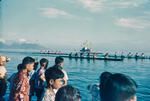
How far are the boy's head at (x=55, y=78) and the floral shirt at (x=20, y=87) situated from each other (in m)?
2.21

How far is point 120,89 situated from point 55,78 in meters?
2.68

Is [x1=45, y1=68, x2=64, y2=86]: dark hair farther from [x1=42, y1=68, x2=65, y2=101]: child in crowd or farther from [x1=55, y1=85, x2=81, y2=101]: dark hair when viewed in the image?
[x1=55, y1=85, x2=81, y2=101]: dark hair

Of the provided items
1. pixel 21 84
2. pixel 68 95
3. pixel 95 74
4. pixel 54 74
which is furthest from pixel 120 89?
pixel 95 74

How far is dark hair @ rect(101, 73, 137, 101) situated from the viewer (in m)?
2.67

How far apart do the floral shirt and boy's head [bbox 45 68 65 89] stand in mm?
2212

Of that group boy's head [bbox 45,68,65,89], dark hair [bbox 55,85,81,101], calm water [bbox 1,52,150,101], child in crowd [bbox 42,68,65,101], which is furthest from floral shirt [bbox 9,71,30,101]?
calm water [bbox 1,52,150,101]

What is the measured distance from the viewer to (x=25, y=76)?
7504mm

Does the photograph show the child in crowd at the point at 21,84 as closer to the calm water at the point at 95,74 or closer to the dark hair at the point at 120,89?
the dark hair at the point at 120,89

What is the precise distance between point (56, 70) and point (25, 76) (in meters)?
Answer: 2.36

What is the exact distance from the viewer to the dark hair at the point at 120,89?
8.75ft

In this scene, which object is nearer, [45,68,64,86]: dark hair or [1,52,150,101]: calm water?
[45,68,64,86]: dark hair

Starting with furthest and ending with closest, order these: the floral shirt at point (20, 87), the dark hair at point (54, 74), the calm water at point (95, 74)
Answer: the calm water at point (95, 74), the floral shirt at point (20, 87), the dark hair at point (54, 74)

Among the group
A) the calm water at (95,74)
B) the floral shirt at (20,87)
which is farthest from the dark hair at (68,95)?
the calm water at (95,74)

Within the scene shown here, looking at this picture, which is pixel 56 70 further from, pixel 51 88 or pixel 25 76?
pixel 25 76
